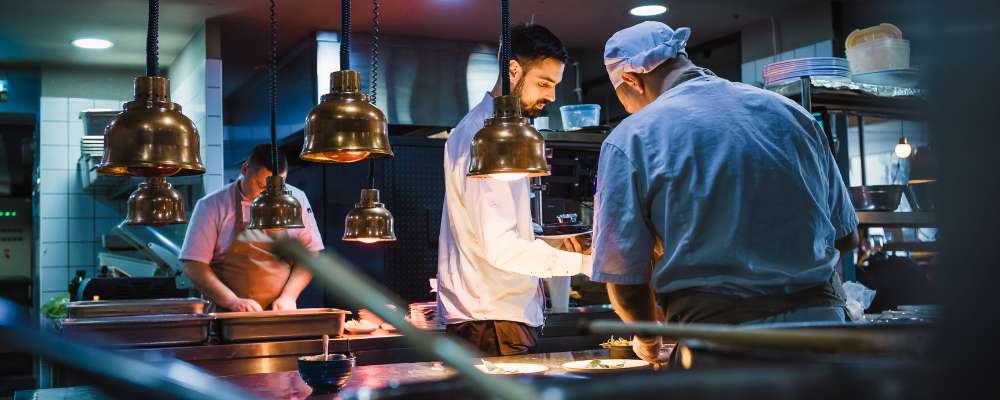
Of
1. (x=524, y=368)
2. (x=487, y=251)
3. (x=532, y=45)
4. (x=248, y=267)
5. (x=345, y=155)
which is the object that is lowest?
(x=524, y=368)

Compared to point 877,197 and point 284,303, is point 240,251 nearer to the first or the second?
point 284,303

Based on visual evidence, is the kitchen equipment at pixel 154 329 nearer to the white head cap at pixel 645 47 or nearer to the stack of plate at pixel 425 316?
the stack of plate at pixel 425 316

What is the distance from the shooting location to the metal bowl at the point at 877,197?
11.8 ft

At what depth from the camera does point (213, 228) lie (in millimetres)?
4074

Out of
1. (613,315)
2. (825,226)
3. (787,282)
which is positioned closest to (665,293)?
(787,282)

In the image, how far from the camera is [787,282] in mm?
1515

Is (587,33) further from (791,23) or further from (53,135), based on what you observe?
(53,135)

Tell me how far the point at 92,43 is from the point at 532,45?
477cm

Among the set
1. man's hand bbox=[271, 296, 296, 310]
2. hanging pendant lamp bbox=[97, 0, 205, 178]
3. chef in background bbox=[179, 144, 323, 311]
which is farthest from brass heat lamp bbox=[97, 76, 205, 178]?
man's hand bbox=[271, 296, 296, 310]

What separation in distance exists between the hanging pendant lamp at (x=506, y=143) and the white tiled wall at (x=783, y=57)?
3.39m

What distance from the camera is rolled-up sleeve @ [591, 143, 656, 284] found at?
1642 millimetres

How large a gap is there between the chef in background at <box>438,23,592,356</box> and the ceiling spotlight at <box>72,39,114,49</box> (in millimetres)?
4539

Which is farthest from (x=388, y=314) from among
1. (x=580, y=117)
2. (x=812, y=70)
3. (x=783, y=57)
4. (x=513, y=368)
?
(x=783, y=57)

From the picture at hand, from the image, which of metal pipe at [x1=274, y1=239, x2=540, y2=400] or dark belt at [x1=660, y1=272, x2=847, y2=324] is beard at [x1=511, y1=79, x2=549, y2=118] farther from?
metal pipe at [x1=274, y1=239, x2=540, y2=400]
